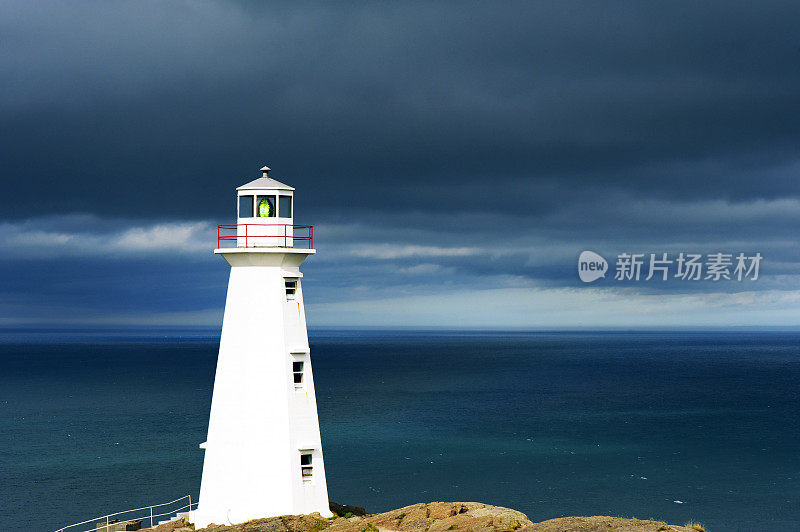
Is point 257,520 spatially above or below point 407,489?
above

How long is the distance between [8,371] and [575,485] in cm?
16819

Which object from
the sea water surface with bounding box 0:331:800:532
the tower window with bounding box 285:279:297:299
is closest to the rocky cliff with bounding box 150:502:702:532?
the tower window with bounding box 285:279:297:299

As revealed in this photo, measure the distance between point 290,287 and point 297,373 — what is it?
306 centimetres

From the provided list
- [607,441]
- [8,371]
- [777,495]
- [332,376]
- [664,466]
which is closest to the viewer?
[777,495]

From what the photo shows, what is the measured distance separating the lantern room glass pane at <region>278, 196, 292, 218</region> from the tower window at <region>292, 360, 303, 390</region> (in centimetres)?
529

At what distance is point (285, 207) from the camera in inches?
1145

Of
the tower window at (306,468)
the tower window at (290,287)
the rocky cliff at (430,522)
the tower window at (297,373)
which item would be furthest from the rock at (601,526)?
the tower window at (290,287)

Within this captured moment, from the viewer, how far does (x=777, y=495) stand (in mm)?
56938

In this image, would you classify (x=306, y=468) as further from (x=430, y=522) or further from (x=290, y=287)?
(x=290, y=287)

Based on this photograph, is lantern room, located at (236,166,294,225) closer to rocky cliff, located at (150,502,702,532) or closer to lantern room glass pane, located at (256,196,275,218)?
lantern room glass pane, located at (256,196,275,218)

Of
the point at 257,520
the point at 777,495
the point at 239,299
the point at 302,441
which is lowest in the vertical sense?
the point at 777,495

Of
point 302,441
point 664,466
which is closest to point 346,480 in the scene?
point 664,466

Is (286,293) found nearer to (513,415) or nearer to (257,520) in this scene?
(257,520)

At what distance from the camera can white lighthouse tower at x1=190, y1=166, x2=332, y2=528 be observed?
27.6 metres
